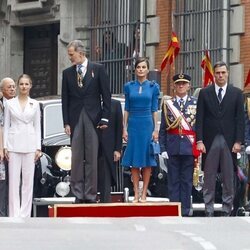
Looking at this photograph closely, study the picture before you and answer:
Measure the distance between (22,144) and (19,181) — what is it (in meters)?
0.48

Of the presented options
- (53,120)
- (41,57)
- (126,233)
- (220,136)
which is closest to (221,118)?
(220,136)

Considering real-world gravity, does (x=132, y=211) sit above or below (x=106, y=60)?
below

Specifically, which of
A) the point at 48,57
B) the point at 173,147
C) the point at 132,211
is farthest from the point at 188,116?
the point at 48,57

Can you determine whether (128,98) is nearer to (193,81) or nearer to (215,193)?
(215,193)

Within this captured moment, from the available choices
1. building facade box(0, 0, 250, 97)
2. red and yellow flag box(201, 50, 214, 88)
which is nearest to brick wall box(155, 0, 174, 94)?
building facade box(0, 0, 250, 97)

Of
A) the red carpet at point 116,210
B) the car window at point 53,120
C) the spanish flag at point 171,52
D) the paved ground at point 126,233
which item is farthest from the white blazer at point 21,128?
the spanish flag at point 171,52

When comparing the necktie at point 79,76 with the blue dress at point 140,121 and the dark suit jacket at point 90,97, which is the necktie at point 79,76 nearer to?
the dark suit jacket at point 90,97

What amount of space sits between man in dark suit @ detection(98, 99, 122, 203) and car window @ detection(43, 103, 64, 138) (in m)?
1.78

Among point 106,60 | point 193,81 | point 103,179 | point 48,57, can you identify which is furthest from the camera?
point 48,57

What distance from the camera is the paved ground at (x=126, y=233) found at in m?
13.4

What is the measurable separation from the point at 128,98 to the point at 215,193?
194 centimetres

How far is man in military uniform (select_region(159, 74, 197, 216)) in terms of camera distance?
19.7 m

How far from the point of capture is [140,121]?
19609 mm

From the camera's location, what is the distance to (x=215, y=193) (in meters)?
20.5
